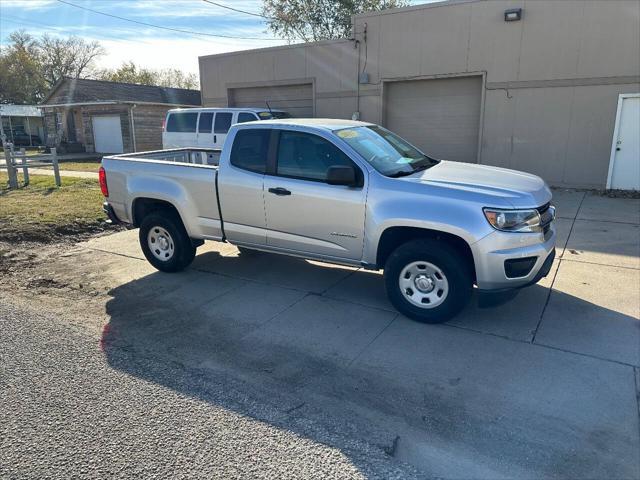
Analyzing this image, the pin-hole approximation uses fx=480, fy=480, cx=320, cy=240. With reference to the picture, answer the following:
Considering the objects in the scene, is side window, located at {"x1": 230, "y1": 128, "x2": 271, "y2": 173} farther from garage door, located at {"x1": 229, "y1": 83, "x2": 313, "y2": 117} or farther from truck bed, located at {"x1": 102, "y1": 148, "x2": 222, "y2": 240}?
garage door, located at {"x1": 229, "y1": 83, "x2": 313, "y2": 117}

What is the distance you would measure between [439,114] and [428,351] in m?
11.1

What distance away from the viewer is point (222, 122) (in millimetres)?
13602

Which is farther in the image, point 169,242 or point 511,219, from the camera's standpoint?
point 169,242

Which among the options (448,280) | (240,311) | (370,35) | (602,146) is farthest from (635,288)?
(370,35)

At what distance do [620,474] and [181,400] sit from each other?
110 inches

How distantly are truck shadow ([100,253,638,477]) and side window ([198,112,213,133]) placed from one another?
936 centimetres

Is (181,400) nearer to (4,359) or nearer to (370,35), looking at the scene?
(4,359)

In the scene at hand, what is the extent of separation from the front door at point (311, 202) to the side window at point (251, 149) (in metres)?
0.18

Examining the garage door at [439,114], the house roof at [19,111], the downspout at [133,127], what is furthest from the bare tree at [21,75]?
the garage door at [439,114]

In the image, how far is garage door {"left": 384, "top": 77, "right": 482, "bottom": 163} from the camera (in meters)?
13.5

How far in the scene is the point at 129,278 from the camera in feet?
20.1

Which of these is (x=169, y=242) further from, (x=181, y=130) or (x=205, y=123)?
(x=181, y=130)

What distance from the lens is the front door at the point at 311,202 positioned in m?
4.80

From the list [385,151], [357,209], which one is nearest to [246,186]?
[357,209]
